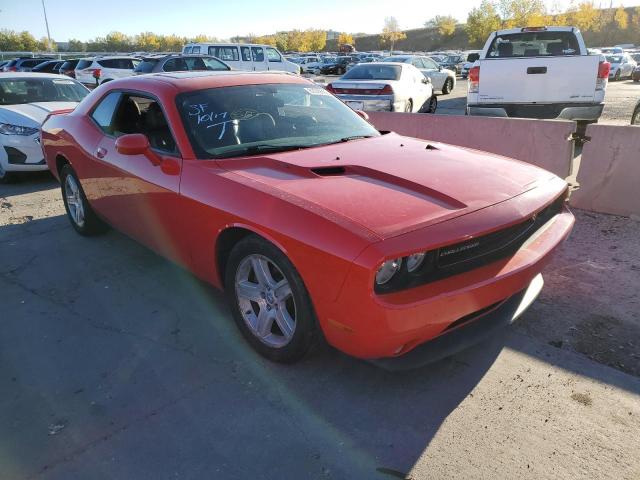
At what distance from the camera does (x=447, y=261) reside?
2.46 m

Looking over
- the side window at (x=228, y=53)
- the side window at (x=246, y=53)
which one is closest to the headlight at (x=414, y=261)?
the side window at (x=228, y=53)

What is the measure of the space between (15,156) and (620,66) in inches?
1283

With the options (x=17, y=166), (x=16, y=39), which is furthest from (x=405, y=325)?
(x=16, y=39)

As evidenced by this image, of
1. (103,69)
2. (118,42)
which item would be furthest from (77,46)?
(103,69)

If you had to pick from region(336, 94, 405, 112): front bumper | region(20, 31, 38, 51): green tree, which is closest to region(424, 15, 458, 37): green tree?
region(20, 31, 38, 51): green tree

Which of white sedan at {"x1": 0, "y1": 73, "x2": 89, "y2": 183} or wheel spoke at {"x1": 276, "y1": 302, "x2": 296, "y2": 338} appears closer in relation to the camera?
wheel spoke at {"x1": 276, "y1": 302, "x2": 296, "y2": 338}

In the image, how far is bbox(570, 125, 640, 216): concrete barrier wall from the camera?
5160 millimetres

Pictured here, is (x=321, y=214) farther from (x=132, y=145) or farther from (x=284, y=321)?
(x=132, y=145)

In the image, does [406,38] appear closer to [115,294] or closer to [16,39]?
[16,39]

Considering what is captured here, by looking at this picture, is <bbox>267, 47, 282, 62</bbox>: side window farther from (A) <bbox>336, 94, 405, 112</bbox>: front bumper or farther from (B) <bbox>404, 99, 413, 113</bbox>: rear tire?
(A) <bbox>336, 94, 405, 112</bbox>: front bumper

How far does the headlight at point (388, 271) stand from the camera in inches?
92.1

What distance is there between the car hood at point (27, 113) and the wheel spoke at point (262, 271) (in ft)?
19.9

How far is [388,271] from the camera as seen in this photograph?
236 centimetres

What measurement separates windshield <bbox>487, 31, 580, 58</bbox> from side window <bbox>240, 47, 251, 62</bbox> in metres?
12.8
